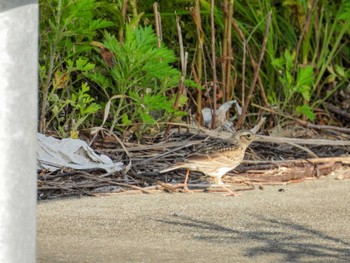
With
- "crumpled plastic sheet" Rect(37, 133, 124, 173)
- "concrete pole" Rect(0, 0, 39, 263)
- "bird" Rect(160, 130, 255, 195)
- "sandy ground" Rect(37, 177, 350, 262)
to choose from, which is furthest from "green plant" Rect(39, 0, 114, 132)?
"concrete pole" Rect(0, 0, 39, 263)

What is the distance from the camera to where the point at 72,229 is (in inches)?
221

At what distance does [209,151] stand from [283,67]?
1799 millimetres

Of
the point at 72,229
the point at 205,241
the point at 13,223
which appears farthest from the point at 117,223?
the point at 13,223

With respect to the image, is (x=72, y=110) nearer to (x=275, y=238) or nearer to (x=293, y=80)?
(x=293, y=80)

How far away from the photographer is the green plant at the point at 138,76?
745 centimetres

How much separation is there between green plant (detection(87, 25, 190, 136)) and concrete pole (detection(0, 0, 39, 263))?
4.29 metres

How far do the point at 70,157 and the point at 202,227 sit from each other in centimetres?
187

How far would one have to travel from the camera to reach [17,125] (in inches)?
122

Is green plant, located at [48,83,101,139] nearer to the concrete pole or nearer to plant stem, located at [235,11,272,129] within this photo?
plant stem, located at [235,11,272,129]

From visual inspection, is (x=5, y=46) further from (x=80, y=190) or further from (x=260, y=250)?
(x=80, y=190)

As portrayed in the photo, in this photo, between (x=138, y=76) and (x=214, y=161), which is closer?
(x=214, y=161)

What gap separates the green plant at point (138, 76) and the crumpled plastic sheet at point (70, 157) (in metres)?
0.40

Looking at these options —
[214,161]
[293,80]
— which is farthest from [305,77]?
[214,161]

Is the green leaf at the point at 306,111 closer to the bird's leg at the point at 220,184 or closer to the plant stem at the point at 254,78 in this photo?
the plant stem at the point at 254,78
